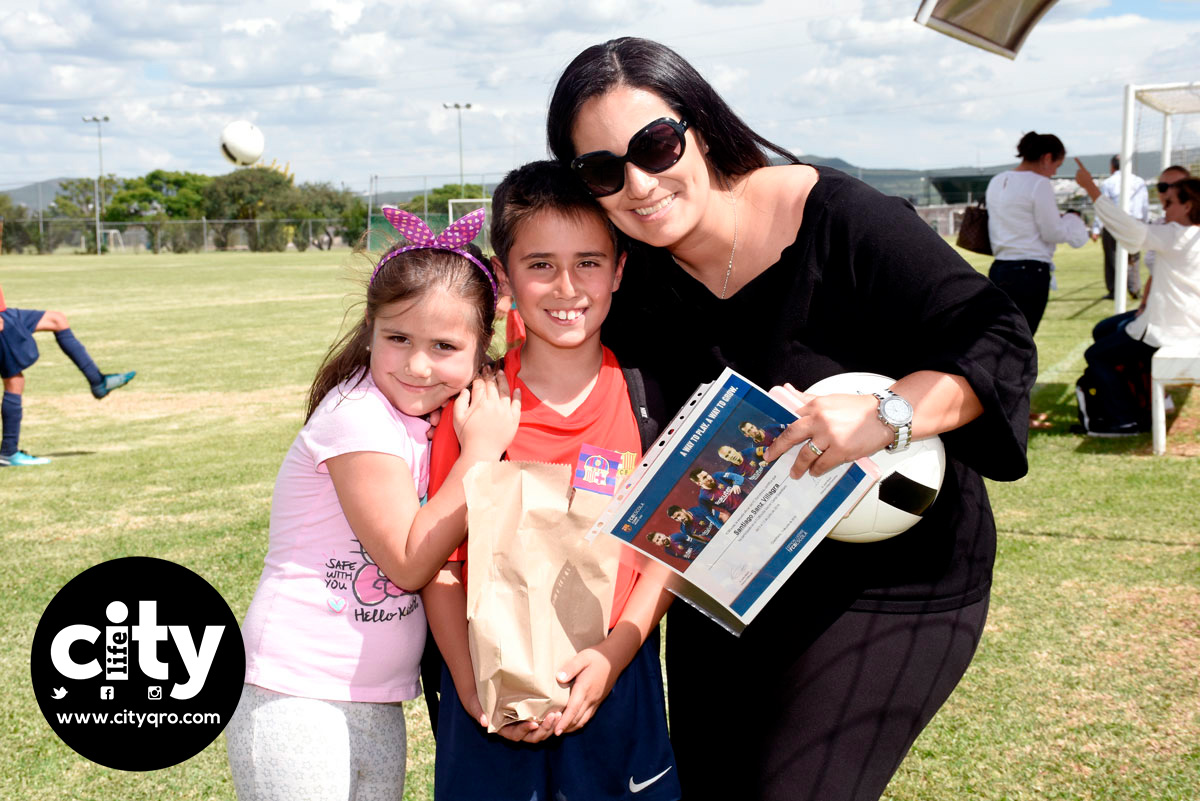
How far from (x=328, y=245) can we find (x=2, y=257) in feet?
54.4

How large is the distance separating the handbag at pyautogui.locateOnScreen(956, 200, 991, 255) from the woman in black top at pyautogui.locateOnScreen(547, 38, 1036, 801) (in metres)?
7.69

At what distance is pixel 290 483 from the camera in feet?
7.07

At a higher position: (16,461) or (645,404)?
(645,404)

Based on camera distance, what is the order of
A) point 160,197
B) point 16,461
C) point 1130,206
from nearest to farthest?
point 16,461 → point 1130,206 → point 160,197

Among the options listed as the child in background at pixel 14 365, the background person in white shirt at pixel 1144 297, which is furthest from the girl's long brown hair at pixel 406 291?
the background person in white shirt at pixel 1144 297

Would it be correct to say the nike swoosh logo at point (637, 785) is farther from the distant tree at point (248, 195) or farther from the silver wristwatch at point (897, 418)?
the distant tree at point (248, 195)

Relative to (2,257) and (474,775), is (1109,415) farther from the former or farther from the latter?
(2,257)

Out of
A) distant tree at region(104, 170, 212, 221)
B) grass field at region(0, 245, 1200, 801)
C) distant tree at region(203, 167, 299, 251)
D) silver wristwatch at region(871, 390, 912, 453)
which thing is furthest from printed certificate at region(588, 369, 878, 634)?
distant tree at region(104, 170, 212, 221)

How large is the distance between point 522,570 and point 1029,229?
7794 millimetres

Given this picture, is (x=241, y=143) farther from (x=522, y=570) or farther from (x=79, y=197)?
(x=522, y=570)

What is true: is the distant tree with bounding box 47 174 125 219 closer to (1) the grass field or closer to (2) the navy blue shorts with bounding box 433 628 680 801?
(1) the grass field

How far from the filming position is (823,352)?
7.04ft

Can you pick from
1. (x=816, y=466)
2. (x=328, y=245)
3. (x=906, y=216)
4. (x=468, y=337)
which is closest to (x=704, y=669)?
(x=816, y=466)

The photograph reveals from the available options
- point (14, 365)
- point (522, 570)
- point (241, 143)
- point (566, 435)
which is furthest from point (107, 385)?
point (241, 143)
